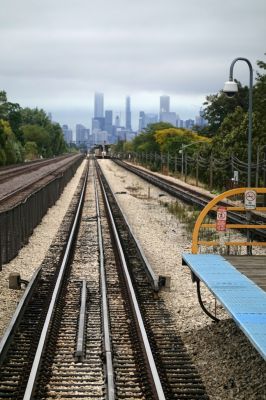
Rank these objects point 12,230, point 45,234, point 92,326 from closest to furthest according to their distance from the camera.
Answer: point 92,326
point 12,230
point 45,234

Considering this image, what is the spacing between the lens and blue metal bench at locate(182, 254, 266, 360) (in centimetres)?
Result: 552

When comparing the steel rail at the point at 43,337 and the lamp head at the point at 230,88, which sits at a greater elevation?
the lamp head at the point at 230,88

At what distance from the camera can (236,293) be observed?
6836 mm

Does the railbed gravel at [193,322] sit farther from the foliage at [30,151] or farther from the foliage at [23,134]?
the foliage at [30,151]

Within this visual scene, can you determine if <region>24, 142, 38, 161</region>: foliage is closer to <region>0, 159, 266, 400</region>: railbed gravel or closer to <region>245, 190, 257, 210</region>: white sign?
<region>0, 159, 266, 400</region>: railbed gravel

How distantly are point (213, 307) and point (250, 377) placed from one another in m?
3.02

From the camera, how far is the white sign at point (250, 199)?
1059cm

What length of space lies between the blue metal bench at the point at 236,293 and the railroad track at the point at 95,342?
1042 millimetres

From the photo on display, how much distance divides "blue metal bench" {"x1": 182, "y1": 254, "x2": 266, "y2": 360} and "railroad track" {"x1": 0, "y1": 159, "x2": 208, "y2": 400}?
1.04 meters

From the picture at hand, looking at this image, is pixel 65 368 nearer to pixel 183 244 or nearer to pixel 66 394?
pixel 66 394

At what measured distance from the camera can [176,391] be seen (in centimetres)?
633

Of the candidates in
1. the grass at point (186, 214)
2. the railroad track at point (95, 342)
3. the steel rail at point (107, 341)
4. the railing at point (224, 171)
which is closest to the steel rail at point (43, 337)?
the railroad track at point (95, 342)

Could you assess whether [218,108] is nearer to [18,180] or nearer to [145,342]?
[18,180]

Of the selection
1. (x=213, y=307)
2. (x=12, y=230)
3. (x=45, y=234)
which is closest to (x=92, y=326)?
(x=213, y=307)
